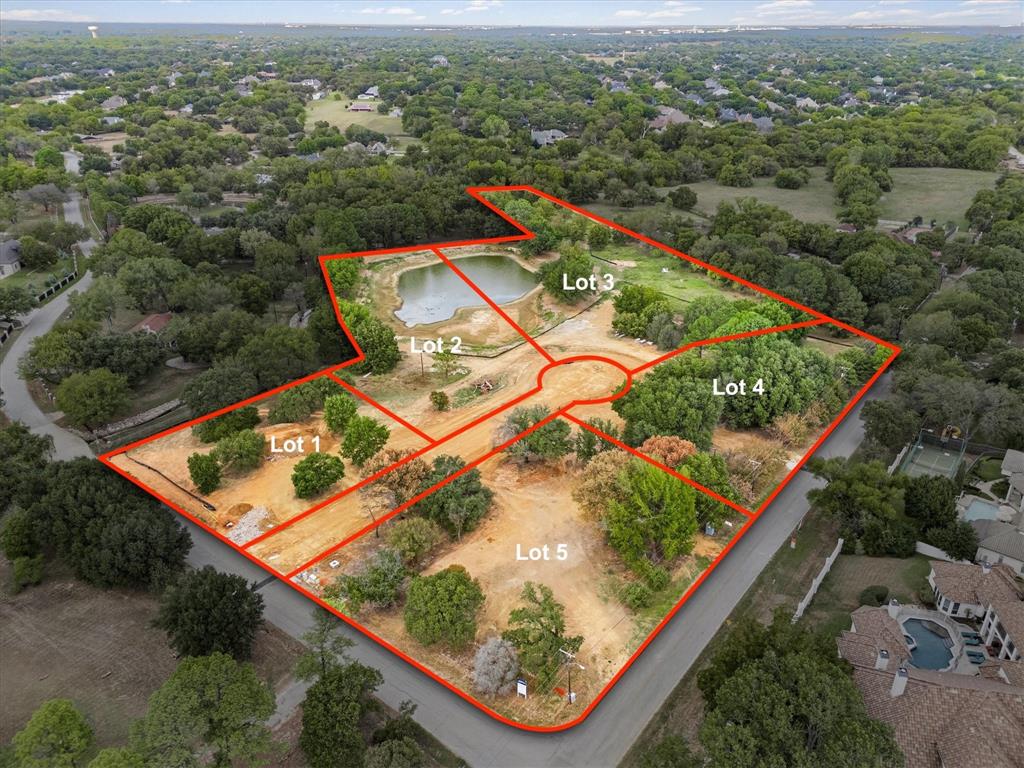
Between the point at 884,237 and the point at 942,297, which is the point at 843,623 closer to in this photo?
the point at 942,297

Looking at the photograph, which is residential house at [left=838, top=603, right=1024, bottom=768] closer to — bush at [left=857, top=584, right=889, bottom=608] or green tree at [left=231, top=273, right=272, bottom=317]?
bush at [left=857, top=584, right=889, bottom=608]

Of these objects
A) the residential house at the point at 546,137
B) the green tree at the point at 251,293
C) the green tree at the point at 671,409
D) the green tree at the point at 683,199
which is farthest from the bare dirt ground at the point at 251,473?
the residential house at the point at 546,137

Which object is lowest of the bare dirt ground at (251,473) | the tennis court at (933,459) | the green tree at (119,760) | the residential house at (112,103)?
the residential house at (112,103)

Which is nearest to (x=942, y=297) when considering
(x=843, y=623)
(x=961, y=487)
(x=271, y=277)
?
(x=961, y=487)

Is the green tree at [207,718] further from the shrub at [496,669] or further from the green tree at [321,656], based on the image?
the shrub at [496,669]

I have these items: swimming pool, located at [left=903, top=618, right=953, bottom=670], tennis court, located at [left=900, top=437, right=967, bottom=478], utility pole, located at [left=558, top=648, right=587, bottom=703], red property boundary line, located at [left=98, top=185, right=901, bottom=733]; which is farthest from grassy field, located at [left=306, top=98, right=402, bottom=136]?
swimming pool, located at [left=903, top=618, right=953, bottom=670]
